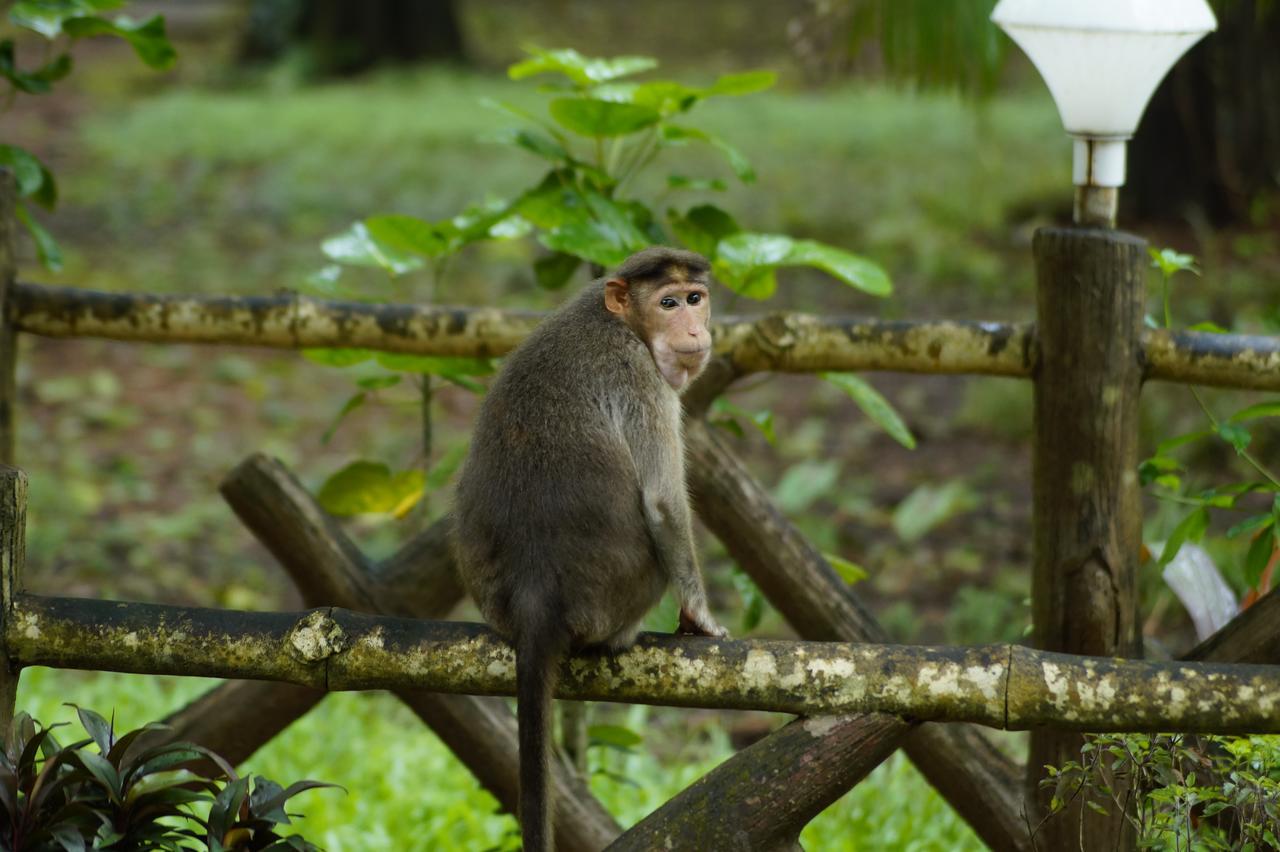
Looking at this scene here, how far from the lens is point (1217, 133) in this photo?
745 centimetres

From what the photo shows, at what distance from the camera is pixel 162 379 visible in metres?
7.19

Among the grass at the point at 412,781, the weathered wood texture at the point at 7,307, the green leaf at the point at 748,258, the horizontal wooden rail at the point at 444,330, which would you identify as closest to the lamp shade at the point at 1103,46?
the horizontal wooden rail at the point at 444,330

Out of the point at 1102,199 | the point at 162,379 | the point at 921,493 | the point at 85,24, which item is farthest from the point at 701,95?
the point at 162,379

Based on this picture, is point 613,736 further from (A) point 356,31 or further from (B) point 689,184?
(A) point 356,31

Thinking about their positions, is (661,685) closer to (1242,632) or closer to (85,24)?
(1242,632)

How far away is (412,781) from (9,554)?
1.75 meters

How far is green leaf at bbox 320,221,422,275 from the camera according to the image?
2977 millimetres

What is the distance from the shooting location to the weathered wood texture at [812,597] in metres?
2.69

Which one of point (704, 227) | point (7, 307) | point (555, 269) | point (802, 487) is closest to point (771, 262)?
point (704, 227)

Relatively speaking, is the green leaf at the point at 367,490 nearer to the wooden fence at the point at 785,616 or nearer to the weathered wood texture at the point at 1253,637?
the wooden fence at the point at 785,616

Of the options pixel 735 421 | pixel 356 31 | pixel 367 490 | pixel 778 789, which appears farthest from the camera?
pixel 356 31

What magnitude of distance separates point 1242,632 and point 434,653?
129 centimetres

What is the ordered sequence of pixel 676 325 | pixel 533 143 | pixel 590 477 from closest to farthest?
pixel 590 477 → pixel 676 325 → pixel 533 143

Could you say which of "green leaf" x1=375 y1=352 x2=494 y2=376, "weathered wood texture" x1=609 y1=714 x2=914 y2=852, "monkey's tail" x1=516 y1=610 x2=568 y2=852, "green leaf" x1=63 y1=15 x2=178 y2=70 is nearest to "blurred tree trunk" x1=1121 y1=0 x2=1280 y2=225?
"green leaf" x1=375 y1=352 x2=494 y2=376
